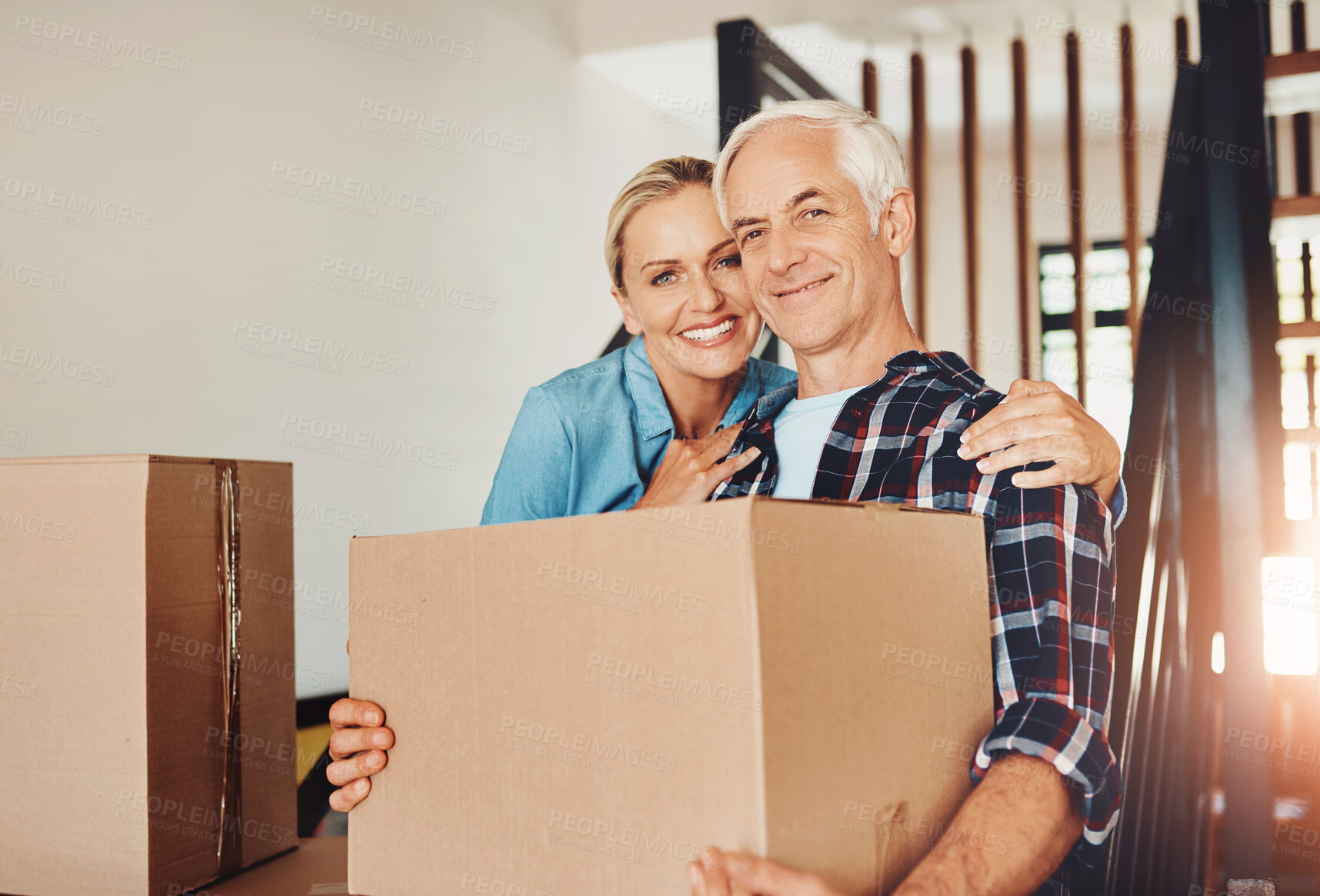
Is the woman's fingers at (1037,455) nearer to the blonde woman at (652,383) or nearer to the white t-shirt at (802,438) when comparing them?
the white t-shirt at (802,438)

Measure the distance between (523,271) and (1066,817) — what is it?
2.30 meters

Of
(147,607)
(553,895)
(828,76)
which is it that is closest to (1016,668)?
(553,895)

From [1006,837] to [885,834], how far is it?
124 mm

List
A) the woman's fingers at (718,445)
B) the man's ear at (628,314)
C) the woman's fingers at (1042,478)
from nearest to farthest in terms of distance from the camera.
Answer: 1. the woman's fingers at (1042,478)
2. the woman's fingers at (718,445)
3. the man's ear at (628,314)

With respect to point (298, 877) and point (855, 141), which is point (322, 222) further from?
point (298, 877)

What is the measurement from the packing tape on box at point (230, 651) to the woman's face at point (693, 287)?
595 millimetres

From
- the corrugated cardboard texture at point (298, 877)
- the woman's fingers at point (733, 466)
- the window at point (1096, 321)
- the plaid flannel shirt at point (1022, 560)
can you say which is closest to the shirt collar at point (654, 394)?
the woman's fingers at point (733, 466)

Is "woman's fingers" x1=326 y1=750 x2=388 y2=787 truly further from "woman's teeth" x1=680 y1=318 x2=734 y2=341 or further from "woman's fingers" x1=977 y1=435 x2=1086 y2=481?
"woman's teeth" x1=680 y1=318 x2=734 y2=341

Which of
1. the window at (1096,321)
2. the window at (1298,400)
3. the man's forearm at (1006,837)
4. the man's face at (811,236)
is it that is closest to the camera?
the man's forearm at (1006,837)

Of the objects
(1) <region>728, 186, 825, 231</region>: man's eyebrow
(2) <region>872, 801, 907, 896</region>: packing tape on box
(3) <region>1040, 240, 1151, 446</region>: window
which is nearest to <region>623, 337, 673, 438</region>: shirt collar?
(1) <region>728, 186, 825, 231</region>: man's eyebrow

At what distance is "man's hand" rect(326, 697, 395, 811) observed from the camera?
0.71 m

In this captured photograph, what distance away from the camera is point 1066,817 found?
0.74m

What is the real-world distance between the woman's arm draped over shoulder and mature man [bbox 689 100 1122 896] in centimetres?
28

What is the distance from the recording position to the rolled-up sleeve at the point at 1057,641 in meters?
0.72
